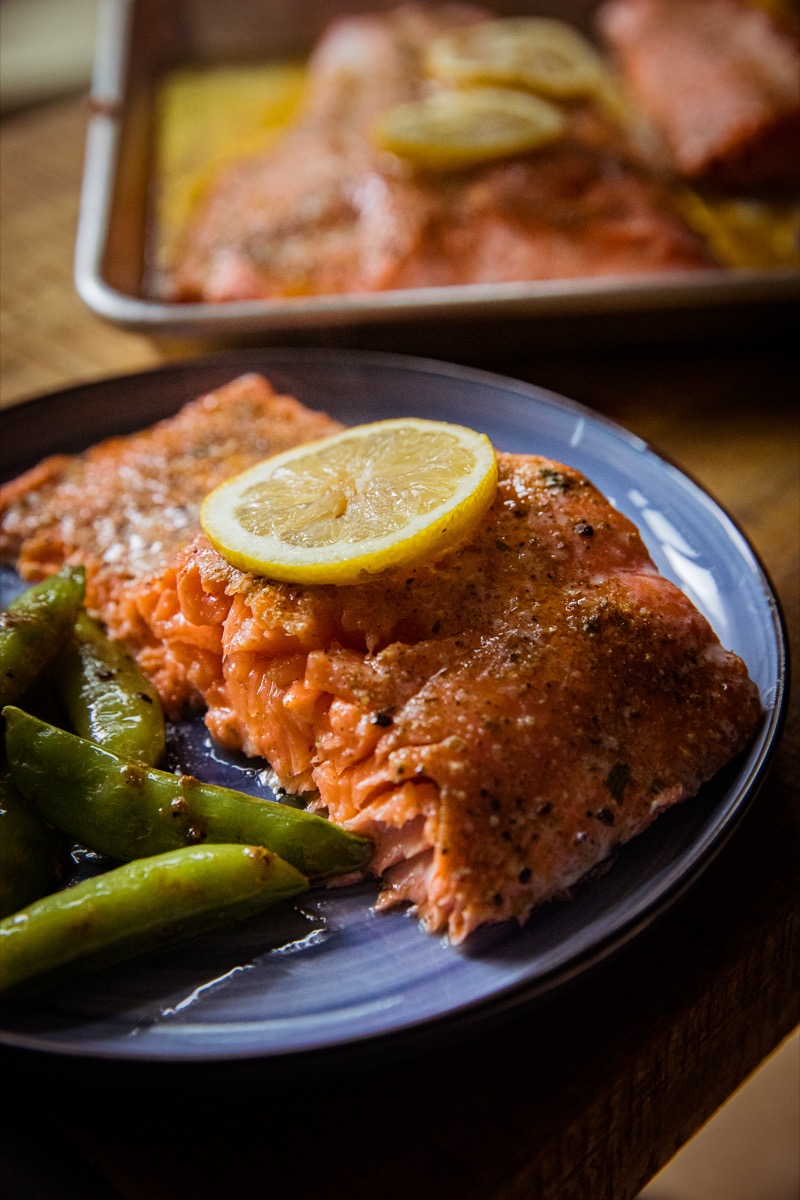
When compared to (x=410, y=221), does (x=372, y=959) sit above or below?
below

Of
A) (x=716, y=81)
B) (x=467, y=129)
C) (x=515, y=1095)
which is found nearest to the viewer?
(x=515, y=1095)

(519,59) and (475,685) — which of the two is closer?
(475,685)

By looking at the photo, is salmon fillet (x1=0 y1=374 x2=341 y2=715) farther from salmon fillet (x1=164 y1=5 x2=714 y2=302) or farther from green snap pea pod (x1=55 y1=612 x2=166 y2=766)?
salmon fillet (x1=164 y1=5 x2=714 y2=302)

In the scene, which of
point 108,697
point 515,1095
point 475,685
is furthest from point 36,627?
point 515,1095

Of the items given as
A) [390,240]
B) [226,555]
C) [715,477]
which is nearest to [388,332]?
[390,240]

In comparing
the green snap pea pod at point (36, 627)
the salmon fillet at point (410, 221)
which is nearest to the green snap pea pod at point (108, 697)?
the green snap pea pod at point (36, 627)

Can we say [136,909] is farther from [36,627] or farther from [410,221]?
[410,221]
